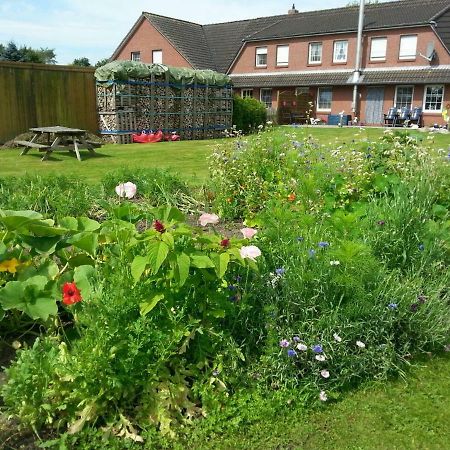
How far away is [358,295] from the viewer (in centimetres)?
296

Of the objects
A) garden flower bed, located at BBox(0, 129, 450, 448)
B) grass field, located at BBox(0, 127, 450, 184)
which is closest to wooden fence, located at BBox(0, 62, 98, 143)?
grass field, located at BBox(0, 127, 450, 184)

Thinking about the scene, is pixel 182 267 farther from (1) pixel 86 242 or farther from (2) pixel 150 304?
(1) pixel 86 242

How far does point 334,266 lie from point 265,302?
0.45 m

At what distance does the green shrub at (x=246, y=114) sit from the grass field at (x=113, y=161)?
251 inches

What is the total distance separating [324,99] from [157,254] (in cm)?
3166

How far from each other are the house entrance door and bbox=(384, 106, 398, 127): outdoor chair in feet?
4.42

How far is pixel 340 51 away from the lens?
1246 inches

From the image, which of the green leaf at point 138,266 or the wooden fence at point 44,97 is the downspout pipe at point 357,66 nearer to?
the wooden fence at point 44,97

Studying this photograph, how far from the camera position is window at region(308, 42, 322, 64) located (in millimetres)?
32469

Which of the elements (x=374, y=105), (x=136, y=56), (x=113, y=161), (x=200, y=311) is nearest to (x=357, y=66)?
(x=374, y=105)

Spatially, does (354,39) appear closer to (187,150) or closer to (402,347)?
(187,150)

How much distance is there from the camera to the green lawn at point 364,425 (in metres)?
2.42

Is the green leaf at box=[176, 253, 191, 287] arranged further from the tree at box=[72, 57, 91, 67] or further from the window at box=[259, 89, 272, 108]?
the tree at box=[72, 57, 91, 67]

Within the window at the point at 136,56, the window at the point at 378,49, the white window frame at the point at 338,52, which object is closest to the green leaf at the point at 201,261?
the window at the point at 378,49
